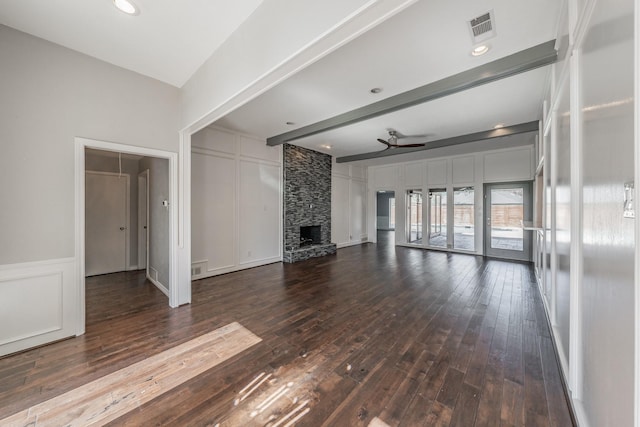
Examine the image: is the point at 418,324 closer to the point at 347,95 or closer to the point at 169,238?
the point at 347,95

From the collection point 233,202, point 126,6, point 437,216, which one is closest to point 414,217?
point 437,216

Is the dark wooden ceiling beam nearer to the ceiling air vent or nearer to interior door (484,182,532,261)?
the ceiling air vent

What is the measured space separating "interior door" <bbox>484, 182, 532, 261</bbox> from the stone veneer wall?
4.51 m

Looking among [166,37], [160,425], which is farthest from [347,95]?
[160,425]

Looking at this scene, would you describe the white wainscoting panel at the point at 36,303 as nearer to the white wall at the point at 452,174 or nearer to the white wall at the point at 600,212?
the white wall at the point at 600,212

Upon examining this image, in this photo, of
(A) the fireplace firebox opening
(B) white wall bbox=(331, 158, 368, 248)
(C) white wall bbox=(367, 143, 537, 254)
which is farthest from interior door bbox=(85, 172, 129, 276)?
(C) white wall bbox=(367, 143, 537, 254)

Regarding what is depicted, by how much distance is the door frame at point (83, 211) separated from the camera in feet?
8.55

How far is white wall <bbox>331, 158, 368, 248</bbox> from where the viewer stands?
7.93 meters

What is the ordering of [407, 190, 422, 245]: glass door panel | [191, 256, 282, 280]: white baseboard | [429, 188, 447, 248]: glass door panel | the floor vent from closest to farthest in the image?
the floor vent, [191, 256, 282, 280]: white baseboard, [429, 188, 447, 248]: glass door panel, [407, 190, 422, 245]: glass door panel

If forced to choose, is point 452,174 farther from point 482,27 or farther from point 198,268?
point 198,268

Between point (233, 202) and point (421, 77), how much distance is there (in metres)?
4.08

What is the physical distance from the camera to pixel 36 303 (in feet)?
7.96

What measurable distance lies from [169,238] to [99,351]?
1512 millimetres

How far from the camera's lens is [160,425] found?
152 centimetres
